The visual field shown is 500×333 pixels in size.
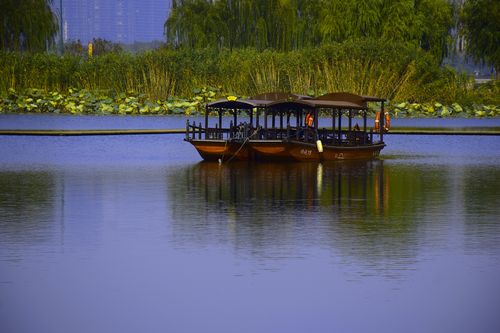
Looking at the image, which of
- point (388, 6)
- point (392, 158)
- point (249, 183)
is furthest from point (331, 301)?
point (388, 6)

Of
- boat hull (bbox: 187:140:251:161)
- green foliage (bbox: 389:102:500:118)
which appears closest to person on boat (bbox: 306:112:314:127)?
boat hull (bbox: 187:140:251:161)

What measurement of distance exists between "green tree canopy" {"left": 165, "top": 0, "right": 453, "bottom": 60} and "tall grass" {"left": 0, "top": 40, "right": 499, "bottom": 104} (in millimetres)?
7126

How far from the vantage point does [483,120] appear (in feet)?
293

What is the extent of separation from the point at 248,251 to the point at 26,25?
8157 centimetres

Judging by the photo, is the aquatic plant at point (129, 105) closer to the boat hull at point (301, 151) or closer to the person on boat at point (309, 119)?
the person on boat at point (309, 119)

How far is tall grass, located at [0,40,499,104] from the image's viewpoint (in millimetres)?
90250

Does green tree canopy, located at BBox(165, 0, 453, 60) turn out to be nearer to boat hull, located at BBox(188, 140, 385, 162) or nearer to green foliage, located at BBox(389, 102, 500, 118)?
green foliage, located at BBox(389, 102, 500, 118)

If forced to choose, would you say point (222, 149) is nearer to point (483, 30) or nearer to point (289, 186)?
point (289, 186)

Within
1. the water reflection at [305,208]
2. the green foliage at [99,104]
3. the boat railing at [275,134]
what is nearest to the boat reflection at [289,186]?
the water reflection at [305,208]

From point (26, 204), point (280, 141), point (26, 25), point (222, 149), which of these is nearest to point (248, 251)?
point (26, 204)

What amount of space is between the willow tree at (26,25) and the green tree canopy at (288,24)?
12.8m

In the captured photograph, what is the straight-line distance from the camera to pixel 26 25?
328 ft

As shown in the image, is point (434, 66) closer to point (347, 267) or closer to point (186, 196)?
point (186, 196)

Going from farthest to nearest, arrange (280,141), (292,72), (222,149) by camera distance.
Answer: (292,72) < (222,149) < (280,141)
